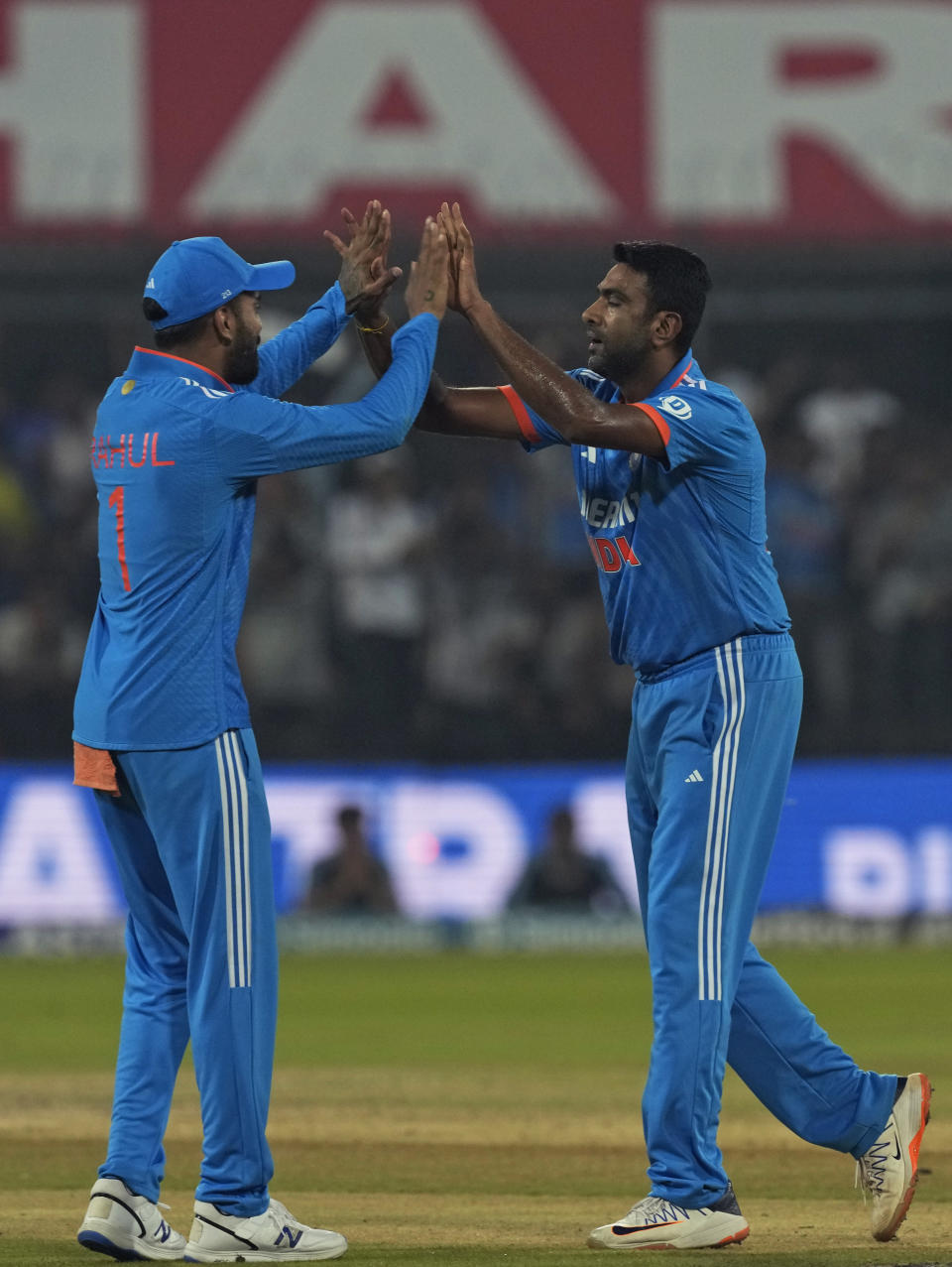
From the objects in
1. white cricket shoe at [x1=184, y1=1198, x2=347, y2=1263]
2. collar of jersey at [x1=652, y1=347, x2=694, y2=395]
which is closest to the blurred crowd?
collar of jersey at [x1=652, y1=347, x2=694, y2=395]

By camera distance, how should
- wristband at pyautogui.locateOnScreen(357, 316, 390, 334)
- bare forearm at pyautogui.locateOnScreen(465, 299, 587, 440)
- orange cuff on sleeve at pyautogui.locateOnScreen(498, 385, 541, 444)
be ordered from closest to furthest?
bare forearm at pyautogui.locateOnScreen(465, 299, 587, 440)
wristband at pyautogui.locateOnScreen(357, 316, 390, 334)
orange cuff on sleeve at pyautogui.locateOnScreen(498, 385, 541, 444)

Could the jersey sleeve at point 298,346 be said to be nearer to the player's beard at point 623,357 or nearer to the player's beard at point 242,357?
the player's beard at point 242,357

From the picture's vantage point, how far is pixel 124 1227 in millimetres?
5301

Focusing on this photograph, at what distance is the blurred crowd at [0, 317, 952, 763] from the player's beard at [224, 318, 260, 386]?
9011 mm

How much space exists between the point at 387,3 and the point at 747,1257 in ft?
48.5

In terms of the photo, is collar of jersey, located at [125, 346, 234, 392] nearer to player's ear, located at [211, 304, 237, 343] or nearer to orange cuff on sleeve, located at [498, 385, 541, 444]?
player's ear, located at [211, 304, 237, 343]

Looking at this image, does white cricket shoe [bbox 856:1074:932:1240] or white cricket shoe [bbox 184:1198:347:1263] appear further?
white cricket shoe [bbox 856:1074:932:1240]

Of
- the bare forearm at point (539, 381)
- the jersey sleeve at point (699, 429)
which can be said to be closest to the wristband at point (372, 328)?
the bare forearm at point (539, 381)

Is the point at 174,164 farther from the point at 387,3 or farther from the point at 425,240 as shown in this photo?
the point at 425,240

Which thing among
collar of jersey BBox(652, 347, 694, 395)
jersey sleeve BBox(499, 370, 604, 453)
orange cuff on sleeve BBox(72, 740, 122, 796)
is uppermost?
collar of jersey BBox(652, 347, 694, 395)

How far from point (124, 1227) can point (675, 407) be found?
2.39 m

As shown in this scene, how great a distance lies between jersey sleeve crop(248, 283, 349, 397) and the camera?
234 inches

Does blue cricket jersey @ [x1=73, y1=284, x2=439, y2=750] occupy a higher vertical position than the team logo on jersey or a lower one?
lower

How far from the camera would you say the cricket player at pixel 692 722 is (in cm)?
546
